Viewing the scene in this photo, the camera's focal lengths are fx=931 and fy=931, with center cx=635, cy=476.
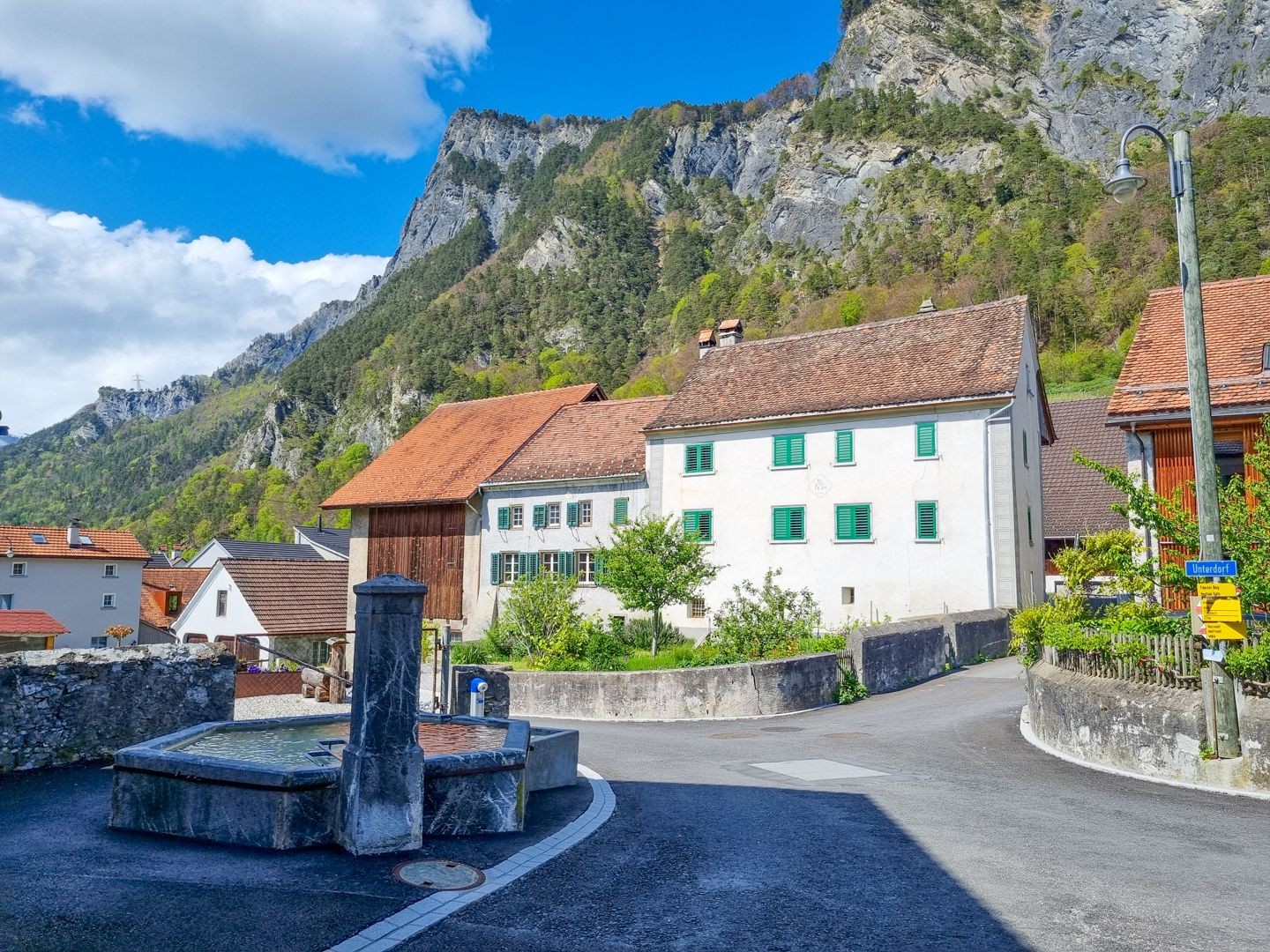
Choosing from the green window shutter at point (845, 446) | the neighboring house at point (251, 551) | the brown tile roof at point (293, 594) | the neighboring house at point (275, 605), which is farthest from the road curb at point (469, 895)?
the neighboring house at point (251, 551)

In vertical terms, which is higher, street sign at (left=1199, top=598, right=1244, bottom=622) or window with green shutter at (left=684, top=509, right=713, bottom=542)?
window with green shutter at (left=684, top=509, right=713, bottom=542)

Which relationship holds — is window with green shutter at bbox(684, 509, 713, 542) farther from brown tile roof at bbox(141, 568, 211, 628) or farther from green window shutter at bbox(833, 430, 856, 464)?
brown tile roof at bbox(141, 568, 211, 628)

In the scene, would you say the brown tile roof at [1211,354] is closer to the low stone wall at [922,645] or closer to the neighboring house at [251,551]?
the low stone wall at [922,645]

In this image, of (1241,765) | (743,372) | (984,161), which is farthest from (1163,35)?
(1241,765)

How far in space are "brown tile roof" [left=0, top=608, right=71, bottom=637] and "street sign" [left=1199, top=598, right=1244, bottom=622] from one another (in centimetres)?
4890

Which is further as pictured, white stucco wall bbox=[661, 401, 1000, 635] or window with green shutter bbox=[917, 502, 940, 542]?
window with green shutter bbox=[917, 502, 940, 542]

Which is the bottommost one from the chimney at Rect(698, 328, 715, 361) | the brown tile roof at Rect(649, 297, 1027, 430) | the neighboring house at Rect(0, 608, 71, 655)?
the neighboring house at Rect(0, 608, 71, 655)

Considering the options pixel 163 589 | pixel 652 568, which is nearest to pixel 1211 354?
pixel 652 568

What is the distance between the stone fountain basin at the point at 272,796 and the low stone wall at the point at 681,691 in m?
9.47

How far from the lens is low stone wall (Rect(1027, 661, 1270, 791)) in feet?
32.9

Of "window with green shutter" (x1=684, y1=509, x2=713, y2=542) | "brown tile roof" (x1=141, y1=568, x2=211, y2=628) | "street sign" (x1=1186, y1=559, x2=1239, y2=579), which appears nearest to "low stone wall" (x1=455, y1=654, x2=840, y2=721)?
"street sign" (x1=1186, y1=559, x2=1239, y2=579)

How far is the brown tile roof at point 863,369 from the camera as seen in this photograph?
29.1 meters

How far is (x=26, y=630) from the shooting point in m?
45.1

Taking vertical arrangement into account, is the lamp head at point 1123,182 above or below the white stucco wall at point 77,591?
above
